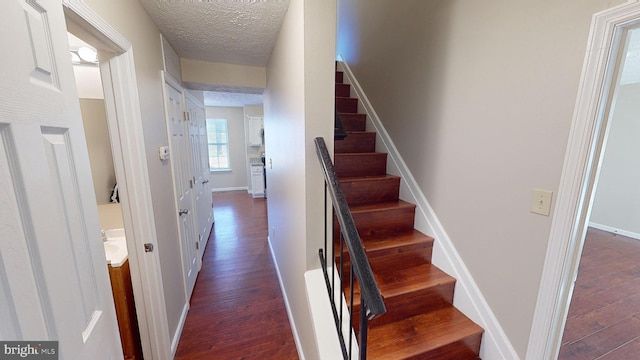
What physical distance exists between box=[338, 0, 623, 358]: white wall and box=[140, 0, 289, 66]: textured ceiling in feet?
3.53

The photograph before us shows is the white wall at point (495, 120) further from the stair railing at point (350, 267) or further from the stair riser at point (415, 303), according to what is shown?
the stair railing at point (350, 267)

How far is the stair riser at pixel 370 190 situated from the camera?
6.24 ft

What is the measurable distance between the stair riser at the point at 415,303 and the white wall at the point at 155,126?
1.41 metres

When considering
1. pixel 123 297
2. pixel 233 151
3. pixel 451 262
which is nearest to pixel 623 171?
pixel 451 262

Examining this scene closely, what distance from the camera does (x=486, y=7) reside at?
1311 millimetres

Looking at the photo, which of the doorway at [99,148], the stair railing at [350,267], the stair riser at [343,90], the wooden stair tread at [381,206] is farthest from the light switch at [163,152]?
the stair riser at [343,90]

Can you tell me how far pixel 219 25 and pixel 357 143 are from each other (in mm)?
1492

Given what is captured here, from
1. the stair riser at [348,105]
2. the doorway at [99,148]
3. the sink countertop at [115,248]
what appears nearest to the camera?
the sink countertop at [115,248]

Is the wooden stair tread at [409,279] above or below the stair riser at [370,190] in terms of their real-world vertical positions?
below

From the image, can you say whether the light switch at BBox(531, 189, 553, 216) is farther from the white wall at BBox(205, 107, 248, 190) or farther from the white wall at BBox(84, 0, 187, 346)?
the white wall at BBox(205, 107, 248, 190)

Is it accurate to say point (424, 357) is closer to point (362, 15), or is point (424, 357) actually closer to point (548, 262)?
point (548, 262)

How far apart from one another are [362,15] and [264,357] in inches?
134

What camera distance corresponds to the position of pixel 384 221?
184cm

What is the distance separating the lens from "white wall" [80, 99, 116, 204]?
6.34ft
